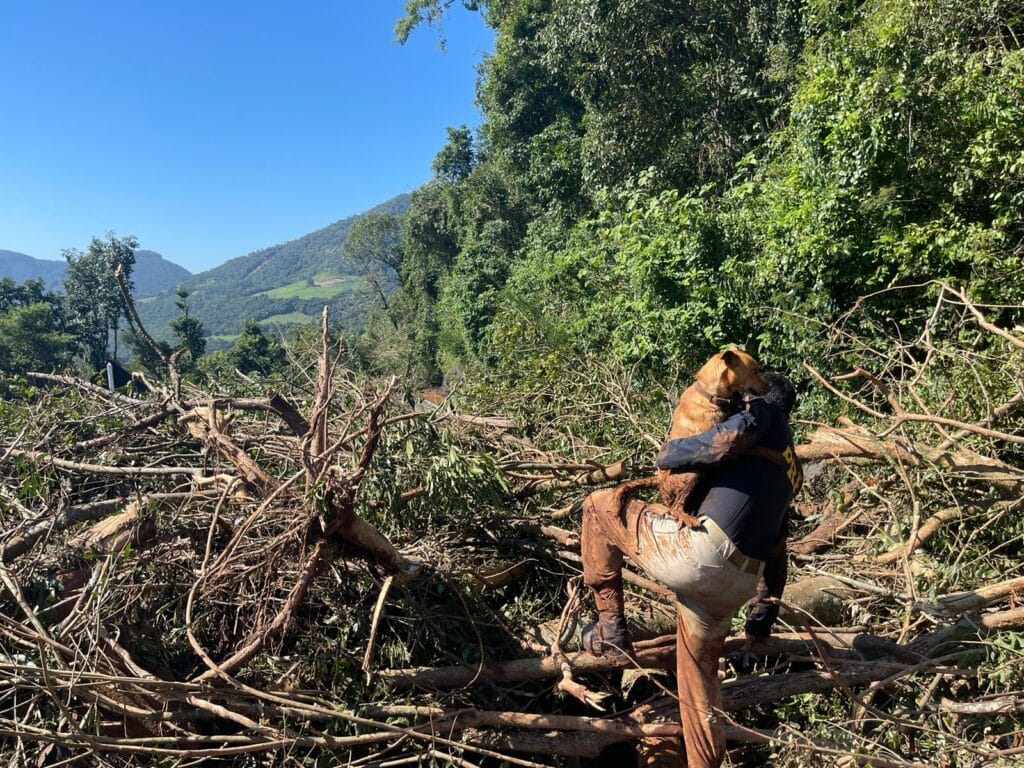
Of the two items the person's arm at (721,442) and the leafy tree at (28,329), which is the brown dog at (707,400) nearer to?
the person's arm at (721,442)

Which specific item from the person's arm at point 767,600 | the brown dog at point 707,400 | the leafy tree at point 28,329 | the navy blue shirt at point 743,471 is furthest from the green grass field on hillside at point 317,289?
the navy blue shirt at point 743,471

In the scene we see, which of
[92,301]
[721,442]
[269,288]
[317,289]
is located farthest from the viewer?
[269,288]

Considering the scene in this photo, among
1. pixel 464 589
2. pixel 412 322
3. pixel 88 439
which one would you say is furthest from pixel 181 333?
pixel 464 589

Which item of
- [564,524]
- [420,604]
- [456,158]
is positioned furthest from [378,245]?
[420,604]

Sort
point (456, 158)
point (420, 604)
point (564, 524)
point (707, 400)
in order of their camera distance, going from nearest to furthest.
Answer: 1. point (707, 400)
2. point (420, 604)
3. point (564, 524)
4. point (456, 158)

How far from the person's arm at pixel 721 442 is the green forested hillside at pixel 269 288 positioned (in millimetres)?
57337

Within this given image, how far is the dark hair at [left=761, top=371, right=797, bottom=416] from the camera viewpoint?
7.19 ft

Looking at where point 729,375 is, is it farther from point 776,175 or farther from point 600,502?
point 776,175

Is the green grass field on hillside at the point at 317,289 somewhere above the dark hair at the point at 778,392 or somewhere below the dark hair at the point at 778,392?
above

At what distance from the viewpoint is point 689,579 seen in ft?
6.64

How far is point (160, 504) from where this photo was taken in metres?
2.90

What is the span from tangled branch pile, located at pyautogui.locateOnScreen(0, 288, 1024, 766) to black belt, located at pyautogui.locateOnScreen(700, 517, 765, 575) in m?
0.43

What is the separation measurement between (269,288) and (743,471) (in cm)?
14895

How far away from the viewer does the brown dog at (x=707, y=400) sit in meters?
2.03
